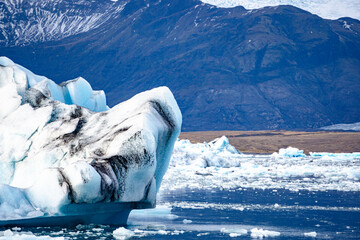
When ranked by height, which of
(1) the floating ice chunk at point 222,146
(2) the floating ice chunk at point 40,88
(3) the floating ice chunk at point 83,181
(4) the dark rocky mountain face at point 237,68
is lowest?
(3) the floating ice chunk at point 83,181

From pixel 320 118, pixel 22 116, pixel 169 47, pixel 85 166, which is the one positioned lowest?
pixel 85 166

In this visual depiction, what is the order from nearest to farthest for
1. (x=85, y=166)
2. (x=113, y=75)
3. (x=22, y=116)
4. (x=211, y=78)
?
1. (x=85, y=166)
2. (x=22, y=116)
3. (x=211, y=78)
4. (x=113, y=75)

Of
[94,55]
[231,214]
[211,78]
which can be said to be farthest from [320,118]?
[231,214]

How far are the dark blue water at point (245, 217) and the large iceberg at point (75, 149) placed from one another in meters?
0.53

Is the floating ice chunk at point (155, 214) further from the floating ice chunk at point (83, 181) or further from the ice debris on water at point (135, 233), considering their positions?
the floating ice chunk at point (83, 181)

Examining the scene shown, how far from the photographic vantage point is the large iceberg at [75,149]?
26.0 feet

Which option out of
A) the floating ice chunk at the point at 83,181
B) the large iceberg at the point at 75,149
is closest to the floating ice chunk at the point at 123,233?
the large iceberg at the point at 75,149

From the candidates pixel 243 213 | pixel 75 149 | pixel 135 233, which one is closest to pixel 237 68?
pixel 243 213

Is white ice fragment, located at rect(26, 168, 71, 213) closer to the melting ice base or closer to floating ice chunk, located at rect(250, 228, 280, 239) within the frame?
the melting ice base

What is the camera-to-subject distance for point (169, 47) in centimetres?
19262

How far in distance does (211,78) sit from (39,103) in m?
161

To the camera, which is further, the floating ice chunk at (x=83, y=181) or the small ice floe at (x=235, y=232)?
the small ice floe at (x=235, y=232)

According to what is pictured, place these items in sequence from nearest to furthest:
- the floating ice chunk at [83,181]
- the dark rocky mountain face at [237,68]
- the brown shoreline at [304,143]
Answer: the floating ice chunk at [83,181] → the brown shoreline at [304,143] → the dark rocky mountain face at [237,68]

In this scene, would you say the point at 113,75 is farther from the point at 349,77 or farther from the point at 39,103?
the point at 39,103
